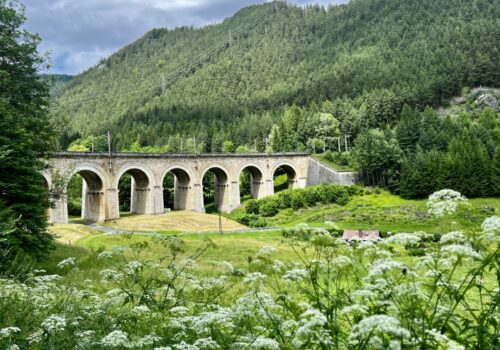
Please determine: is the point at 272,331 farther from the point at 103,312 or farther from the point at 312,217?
the point at 312,217

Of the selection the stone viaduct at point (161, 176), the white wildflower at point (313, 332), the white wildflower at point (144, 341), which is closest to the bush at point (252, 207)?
the stone viaduct at point (161, 176)

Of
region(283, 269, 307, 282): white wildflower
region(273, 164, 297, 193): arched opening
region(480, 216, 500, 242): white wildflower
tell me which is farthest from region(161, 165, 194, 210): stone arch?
region(480, 216, 500, 242): white wildflower

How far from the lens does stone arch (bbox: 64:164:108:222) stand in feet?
158

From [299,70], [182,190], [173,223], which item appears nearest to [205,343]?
[173,223]

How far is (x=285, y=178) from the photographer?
76.1m

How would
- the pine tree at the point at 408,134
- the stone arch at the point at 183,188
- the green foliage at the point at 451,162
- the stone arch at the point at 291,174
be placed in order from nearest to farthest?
the green foliage at the point at 451,162, the stone arch at the point at 183,188, the pine tree at the point at 408,134, the stone arch at the point at 291,174

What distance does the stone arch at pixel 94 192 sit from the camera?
158 ft

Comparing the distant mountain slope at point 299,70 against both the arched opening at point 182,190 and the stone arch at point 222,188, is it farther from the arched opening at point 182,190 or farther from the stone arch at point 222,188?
the arched opening at point 182,190

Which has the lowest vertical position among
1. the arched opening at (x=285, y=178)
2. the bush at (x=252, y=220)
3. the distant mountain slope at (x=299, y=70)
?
the bush at (x=252, y=220)

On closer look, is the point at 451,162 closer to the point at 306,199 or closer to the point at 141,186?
the point at 306,199

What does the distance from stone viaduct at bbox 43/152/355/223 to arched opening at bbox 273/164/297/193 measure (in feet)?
0.55

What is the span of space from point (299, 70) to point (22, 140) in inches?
5039

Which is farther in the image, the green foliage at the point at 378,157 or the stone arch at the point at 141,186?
the green foliage at the point at 378,157

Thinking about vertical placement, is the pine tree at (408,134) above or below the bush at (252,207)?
above
